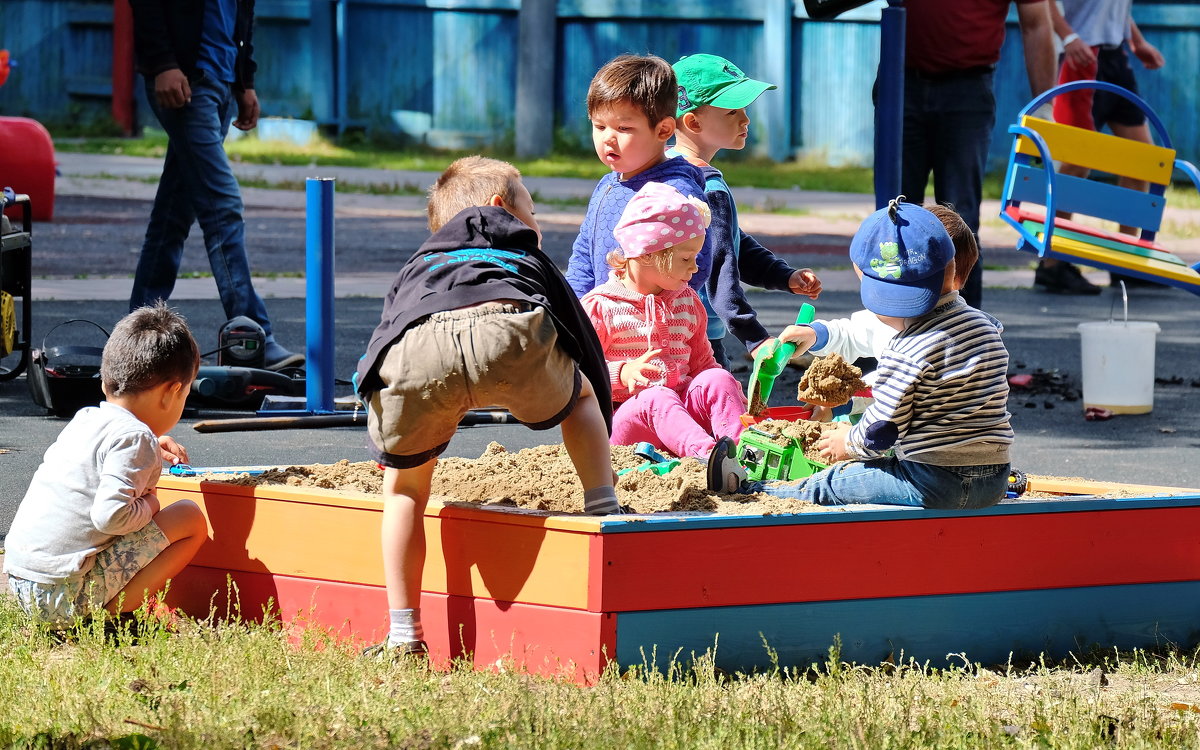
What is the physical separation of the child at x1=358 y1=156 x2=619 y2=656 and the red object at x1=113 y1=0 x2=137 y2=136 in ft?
63.0

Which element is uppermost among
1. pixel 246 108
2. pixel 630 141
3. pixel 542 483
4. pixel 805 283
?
pixel 246 108

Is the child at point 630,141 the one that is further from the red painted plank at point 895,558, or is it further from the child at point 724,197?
the red painted plank at point 895,558

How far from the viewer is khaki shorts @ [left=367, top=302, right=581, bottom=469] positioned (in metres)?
3.33

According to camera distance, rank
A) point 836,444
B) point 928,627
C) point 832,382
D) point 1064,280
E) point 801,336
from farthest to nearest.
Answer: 1. point 1064,280
2. point 801,336
3. point 832,382
4. point 836,444
5. point 928,627

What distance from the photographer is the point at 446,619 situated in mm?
3535

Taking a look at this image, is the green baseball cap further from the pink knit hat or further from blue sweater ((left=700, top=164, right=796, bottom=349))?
the pink knit hat

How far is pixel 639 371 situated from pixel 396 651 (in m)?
1.42

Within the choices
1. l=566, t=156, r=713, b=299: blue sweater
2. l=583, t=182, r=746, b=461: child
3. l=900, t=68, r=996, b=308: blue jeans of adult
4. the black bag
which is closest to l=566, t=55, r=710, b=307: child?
l=566, t=156, r=713, b=299: blue sweater

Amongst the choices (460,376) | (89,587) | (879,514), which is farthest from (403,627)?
(879,514)

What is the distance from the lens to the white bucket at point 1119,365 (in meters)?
7.05

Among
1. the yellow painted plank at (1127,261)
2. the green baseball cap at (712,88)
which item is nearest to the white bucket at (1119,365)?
the yellow painted plank at (1127,261)

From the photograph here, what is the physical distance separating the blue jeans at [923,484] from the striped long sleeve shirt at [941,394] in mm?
24

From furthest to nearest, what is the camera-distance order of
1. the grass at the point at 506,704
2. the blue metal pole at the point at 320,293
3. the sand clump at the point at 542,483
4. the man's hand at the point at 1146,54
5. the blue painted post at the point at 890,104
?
the man's hand at the point at 1146,54 → the blue metal pole at the point at 320,293 → the blue painted post at the point at 890,104 → the sand clump at the point at 542,483 → the grass at the point at 506,704

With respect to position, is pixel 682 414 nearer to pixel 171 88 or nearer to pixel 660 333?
pixel 660 333
